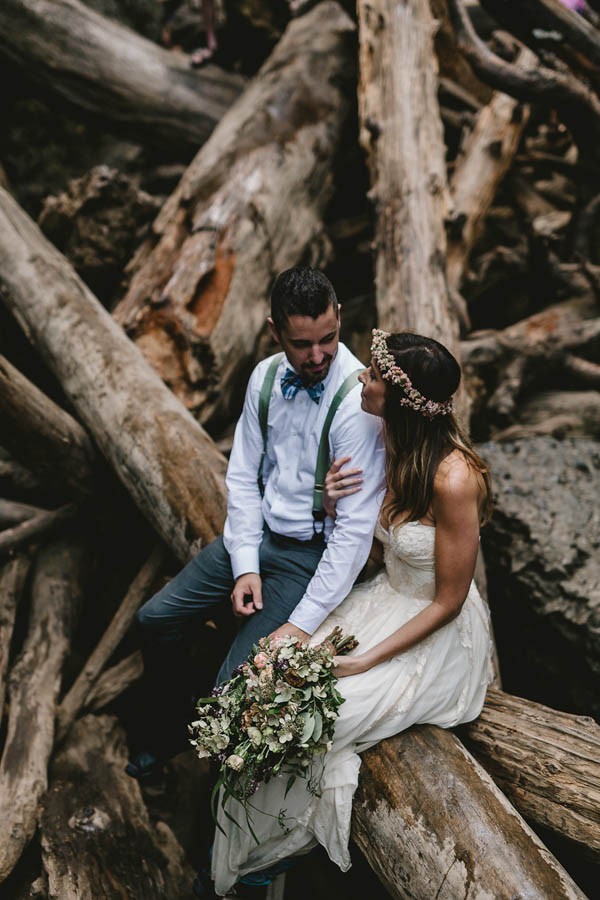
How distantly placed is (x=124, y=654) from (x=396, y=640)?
231cm

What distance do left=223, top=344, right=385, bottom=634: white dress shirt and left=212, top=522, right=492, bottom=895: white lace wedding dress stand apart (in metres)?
0.16

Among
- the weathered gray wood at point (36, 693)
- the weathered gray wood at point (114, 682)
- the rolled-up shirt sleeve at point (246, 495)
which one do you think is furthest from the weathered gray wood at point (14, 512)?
the rolled-up shirt sleeve at point (246, 495)

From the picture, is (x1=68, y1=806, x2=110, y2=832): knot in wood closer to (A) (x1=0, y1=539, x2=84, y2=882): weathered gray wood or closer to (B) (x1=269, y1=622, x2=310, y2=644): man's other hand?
Result: (A) (x1=0, y1=539, x2=84, y2=882): weathered gray wood

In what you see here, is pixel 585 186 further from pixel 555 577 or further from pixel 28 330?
pixel 28 330

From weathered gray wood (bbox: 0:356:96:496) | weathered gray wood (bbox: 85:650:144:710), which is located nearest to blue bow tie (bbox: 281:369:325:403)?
weathered gray wood (bbox: 0:356:96:496)

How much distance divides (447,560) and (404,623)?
0.32m

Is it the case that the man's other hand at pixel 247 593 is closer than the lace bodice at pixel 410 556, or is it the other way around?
the lace bodice at pixel 410 556

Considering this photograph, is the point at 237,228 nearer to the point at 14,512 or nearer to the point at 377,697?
the point at 14,512

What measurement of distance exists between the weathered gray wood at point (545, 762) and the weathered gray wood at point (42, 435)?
2.60 m

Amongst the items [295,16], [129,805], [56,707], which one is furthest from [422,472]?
[295,16]

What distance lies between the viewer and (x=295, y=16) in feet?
23.5

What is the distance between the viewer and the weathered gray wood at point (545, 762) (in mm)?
2432

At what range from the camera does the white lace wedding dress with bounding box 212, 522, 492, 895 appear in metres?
2.49

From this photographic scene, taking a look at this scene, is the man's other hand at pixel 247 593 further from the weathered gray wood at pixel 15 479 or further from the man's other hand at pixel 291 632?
the weathered gray wood at pixel 15 479
